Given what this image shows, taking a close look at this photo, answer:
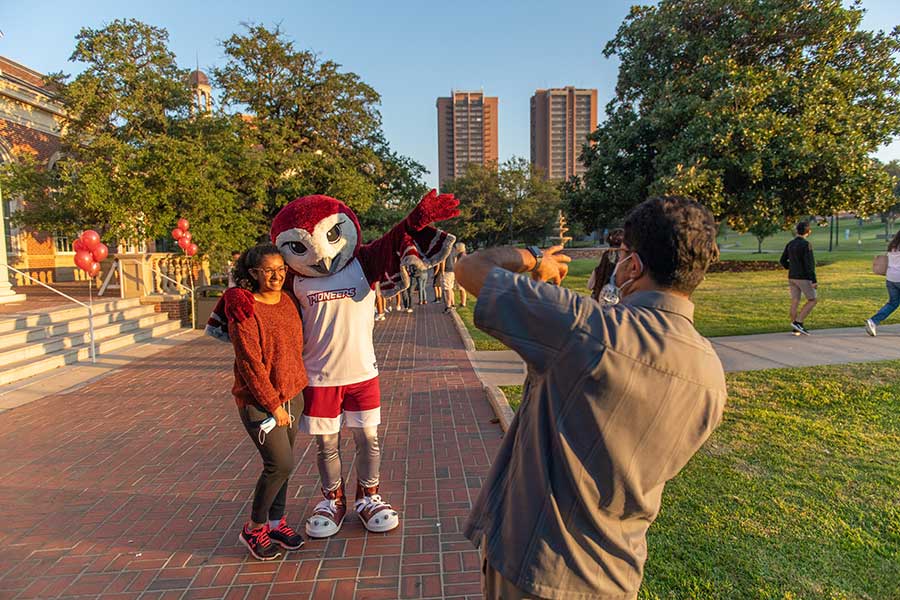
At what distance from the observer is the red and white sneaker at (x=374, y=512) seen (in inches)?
130

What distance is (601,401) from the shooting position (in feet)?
4.09

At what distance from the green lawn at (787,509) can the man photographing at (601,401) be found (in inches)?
63.3

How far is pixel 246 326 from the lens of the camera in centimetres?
277

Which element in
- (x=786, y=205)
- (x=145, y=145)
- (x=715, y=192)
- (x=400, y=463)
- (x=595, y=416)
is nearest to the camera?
(x=595, y=416)

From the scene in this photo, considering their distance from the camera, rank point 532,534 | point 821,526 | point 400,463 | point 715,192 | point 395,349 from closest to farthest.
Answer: point 532,534 < point 821,526 < point 400,463 < point 395,349 < point 715,192

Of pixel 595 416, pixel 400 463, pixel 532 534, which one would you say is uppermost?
pixel 595 416

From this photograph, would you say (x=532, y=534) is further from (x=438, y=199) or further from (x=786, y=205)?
(x=786, y=205)

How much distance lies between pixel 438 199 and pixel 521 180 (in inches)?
1541

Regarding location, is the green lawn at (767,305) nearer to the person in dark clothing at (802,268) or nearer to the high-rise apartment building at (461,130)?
the person in dark clothing at (802,268)

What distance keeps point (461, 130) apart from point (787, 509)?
285 feet

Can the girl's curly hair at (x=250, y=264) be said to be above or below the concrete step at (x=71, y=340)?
above

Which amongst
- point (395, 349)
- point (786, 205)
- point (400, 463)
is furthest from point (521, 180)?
point (400, 463)

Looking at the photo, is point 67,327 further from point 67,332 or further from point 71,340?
point 71,340

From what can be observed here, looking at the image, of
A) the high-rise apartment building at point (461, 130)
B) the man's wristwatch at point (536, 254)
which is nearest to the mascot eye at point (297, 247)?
Answer: the man's wristwatch at point (536, 254)
